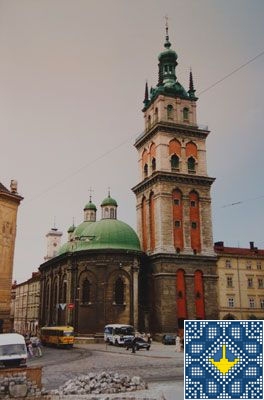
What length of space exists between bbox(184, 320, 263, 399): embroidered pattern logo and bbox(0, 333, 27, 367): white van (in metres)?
12.7

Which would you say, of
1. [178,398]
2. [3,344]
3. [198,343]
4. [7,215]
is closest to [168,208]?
[7,215]

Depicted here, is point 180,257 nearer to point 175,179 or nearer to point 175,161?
point 175,179

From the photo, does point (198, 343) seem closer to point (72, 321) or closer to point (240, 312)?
point (72, 321)

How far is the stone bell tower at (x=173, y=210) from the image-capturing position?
50.9 meters

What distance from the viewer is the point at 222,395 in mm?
9984

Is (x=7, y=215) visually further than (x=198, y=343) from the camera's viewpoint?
Yes

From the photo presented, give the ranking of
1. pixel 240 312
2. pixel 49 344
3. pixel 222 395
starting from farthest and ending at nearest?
pixel 240 312
pixel 49 344
pixel 222 395

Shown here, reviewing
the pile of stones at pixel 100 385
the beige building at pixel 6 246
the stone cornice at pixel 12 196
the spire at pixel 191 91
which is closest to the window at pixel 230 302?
the spire at pixel 191 91

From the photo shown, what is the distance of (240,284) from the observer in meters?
62.8

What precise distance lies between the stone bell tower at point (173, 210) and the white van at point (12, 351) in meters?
29.7

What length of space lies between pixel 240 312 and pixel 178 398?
49462 mm

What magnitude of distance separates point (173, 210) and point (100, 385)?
37761 mm

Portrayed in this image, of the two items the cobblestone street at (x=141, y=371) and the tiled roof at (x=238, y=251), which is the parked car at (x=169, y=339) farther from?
the tiled roof at (x=238, y=251)

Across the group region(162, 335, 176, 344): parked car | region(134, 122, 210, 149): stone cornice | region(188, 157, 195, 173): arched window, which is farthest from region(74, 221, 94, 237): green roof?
region(162, 335, 176, 344): parked car
